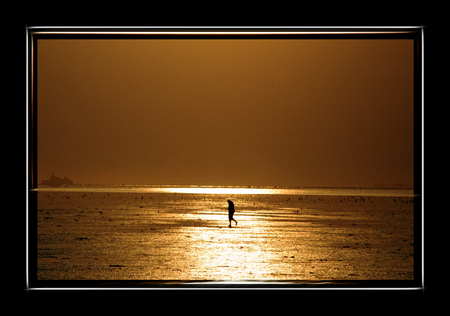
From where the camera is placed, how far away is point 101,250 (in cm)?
872

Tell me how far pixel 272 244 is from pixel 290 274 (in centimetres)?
275

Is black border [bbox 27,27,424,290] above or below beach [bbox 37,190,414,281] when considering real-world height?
above

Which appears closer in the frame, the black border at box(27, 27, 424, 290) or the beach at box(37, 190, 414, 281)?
the black border at box(27, 27, 424, 290)
